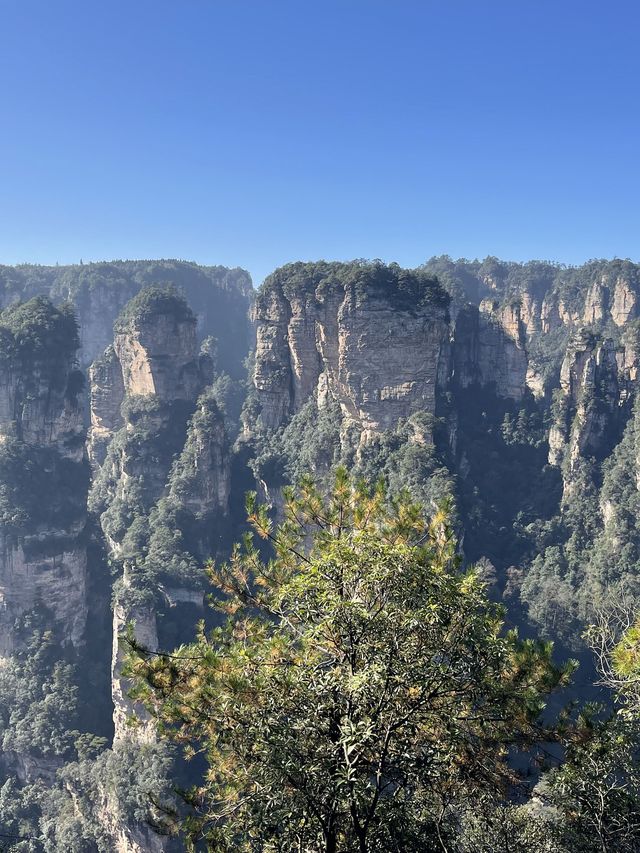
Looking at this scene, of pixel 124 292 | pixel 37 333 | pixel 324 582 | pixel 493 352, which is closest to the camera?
pixel 324 582

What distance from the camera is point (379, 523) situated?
904 cm

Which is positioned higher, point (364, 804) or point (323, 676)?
point (323, 676)

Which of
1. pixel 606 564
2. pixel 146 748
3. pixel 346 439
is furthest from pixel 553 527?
pixel 146 748

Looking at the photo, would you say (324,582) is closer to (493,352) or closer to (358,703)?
(358,703)

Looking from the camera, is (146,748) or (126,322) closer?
(146,748)

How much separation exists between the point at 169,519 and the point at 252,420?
479 inches

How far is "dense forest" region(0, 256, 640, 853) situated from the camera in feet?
21.6

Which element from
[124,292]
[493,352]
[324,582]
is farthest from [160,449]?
[124,292]

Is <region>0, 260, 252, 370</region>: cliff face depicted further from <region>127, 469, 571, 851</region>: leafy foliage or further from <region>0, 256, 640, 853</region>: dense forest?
<region>127, 469, 571, 851</region>: leafy foliage

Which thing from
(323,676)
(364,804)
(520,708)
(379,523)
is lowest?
(364,804)

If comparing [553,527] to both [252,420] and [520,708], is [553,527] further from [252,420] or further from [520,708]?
[520,708]

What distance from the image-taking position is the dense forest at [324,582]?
21.6 feet

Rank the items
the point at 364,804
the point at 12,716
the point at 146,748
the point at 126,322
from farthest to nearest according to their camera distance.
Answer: the point at 126,322 → the point at 12,716 → the point at 146,748 → the point at 364,804

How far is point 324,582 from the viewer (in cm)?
688
